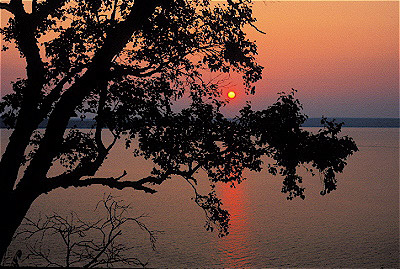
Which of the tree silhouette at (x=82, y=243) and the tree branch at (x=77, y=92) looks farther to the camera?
the tree branch at (x=77, y=92)

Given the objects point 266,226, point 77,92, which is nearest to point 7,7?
point 77,92

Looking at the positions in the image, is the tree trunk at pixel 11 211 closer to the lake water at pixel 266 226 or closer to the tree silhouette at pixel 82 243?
the tree silhouette at pixel 82 243

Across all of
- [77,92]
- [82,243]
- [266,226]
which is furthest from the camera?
[266,226]

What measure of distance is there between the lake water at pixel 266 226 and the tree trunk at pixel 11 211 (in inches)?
574

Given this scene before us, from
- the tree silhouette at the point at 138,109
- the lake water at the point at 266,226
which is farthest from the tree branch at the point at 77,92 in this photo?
the lake water at the point at 266,226

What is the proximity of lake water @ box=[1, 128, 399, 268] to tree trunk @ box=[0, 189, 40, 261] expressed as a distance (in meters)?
14.6

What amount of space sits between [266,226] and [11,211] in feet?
162

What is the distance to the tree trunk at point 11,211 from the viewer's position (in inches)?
504

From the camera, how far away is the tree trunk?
42.0ft

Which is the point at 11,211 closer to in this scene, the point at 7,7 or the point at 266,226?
the point at 7,7

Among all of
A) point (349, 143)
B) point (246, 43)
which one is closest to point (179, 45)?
point (246, 43)

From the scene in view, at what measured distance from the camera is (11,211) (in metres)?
13.1

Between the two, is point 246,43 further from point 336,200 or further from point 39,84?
point 336,200

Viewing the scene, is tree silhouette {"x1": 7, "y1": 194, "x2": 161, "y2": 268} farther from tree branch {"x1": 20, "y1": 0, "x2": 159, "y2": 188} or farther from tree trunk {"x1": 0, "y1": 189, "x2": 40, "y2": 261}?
tree branch {"x1": 20, "y1": 0, "x2": 159, "y2": 188}
